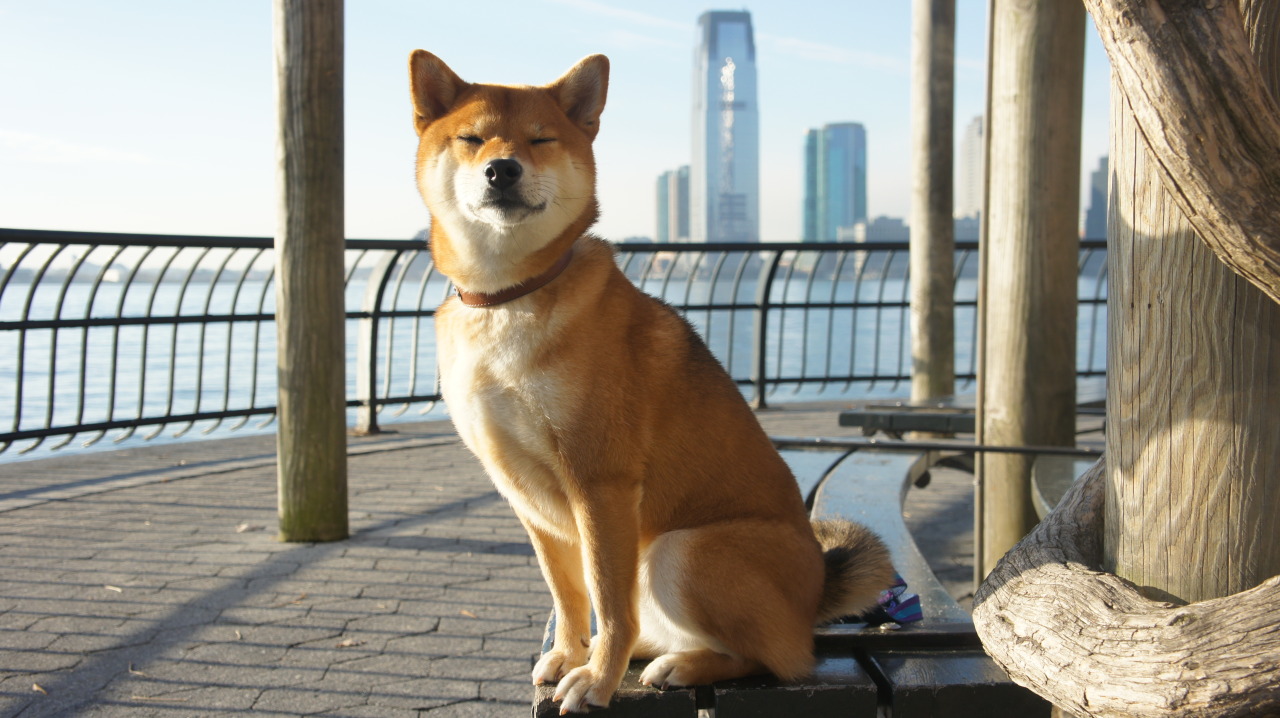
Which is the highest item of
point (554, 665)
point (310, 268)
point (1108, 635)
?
point (310, 268)

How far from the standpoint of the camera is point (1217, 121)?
1423mm

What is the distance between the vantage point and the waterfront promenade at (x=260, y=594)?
127 inches

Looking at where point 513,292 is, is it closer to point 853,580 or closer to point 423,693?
point 853,580

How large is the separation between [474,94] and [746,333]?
31.9ft

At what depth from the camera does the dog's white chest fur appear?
2.09 m

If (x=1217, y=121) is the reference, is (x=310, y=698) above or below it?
below

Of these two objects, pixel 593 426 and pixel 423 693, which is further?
pixel 423 693

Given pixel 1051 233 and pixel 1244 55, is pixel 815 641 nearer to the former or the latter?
pixel 1244 55

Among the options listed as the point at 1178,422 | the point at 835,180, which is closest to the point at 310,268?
the point at 1178,422

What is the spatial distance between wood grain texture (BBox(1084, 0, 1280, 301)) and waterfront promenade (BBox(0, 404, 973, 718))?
2522 mm

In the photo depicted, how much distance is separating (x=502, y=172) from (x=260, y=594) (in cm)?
298

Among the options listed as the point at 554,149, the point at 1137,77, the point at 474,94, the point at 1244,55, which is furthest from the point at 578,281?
the point at 1244,55

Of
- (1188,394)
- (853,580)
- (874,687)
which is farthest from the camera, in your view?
(853,580)

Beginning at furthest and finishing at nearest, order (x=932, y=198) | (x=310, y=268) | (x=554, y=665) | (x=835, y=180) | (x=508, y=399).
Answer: (x=835, y=180) → (x=932, y=198) → (x=310, y=268) → (x=554, y=665) → (x=508, y=399)
